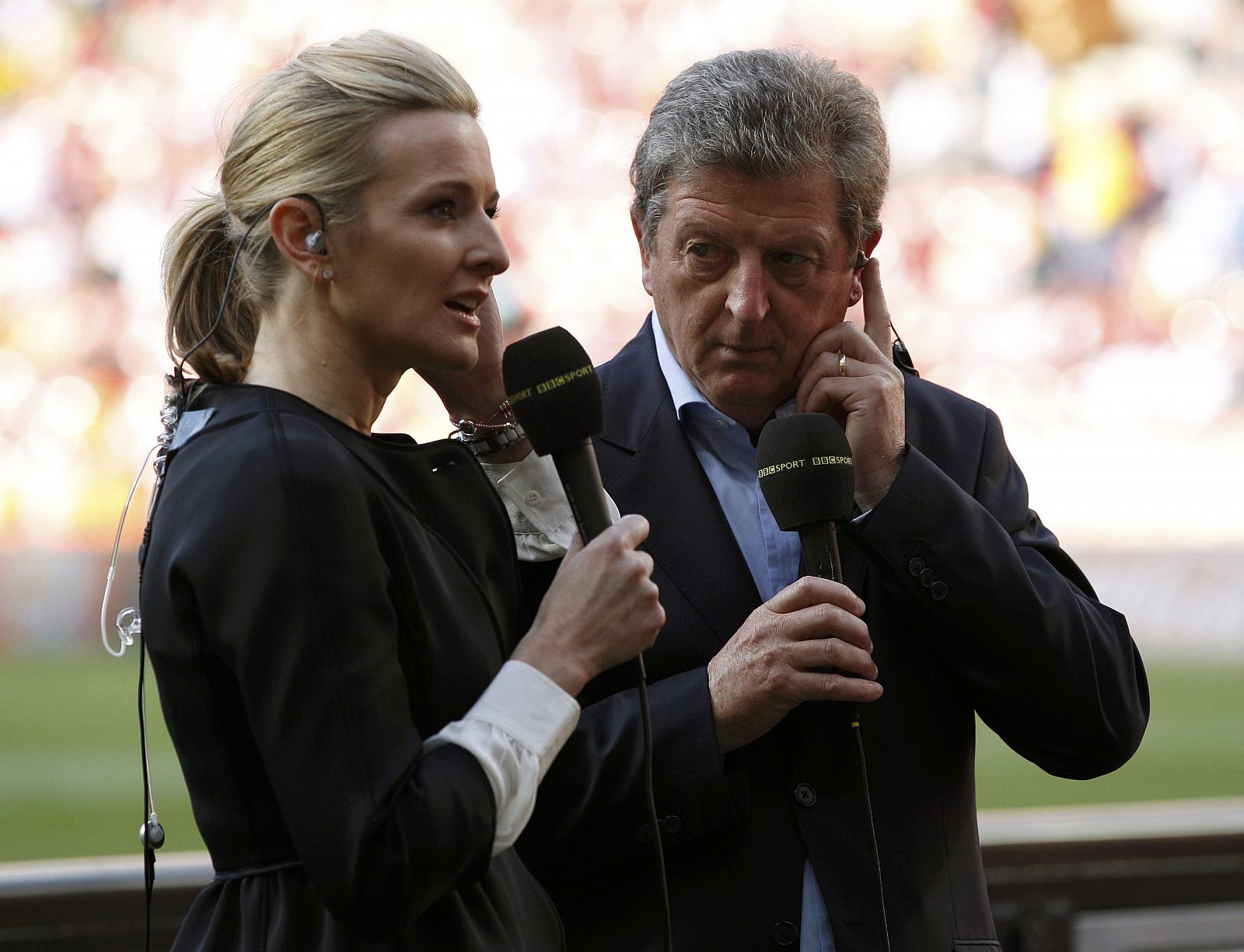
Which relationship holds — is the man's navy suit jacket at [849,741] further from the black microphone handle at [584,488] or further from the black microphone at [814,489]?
the black microphone handle at [584,488]

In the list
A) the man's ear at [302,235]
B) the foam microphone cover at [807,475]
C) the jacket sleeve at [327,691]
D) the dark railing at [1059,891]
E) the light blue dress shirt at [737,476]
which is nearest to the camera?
the jacket sleeve at [327,691]

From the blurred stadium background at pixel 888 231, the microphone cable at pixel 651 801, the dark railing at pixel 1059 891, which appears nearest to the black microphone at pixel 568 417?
the microphone cable at pixel 651 801

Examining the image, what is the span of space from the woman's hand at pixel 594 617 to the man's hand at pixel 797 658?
0.22 metres

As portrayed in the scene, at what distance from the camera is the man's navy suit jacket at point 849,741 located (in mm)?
1258

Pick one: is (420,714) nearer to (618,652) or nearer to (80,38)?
(618,652)

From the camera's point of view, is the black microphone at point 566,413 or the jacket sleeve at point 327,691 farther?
the black microphone at point 566,413

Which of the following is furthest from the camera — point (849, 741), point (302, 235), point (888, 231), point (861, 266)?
point (888, 231)

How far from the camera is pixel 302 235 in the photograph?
1.02 m

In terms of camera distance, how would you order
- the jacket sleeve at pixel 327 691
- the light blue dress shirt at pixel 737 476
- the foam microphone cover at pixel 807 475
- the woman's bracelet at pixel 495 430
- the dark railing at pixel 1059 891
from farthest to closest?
the dark railing at pixel 1059 891 < the light blue dress shirt at pixel 737 476 < the woman's bracelet at pixel 495 430 < the foam microphone cover at pixel 807 475 < the jacket sleeve at pixel 327 691

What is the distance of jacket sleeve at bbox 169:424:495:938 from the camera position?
0.89 m

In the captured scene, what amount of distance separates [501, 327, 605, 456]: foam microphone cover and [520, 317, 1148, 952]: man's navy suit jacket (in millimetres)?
314

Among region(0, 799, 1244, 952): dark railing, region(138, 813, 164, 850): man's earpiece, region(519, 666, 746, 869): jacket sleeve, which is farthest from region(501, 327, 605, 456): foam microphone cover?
region(0, 799, 1244, 952): dark railing

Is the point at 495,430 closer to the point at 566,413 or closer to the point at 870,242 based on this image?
the point at 566,413

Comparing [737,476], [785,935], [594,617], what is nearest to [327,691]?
[594,617]
